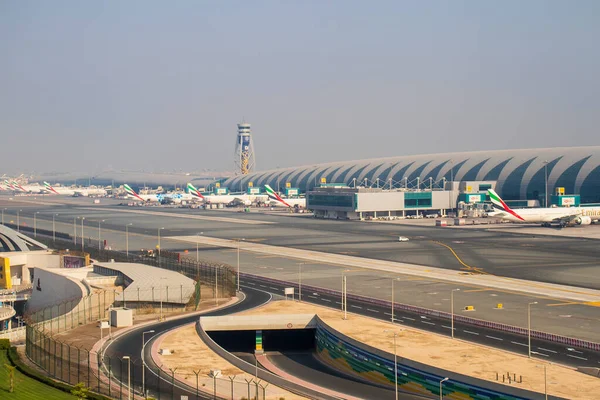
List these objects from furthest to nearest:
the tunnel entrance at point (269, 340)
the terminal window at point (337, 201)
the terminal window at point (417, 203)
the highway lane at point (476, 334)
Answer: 1. the terminal window at point (417, 203)
2. the terminal window at point (337, 201)
3. the tunnel entrance at point (269, 340)
4. the highway lane at point (476, 334)

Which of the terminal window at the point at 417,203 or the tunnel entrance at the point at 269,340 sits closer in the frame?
the tunnel entrance at the point at 269,340

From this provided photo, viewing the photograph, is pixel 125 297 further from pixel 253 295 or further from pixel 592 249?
pixel 592 249

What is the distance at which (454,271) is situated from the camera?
3659 inches

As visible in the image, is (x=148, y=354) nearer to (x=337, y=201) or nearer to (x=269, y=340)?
(x=269, y=340)

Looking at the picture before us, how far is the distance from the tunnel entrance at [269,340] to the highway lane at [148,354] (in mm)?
4472

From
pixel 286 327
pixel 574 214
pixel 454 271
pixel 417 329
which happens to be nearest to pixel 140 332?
pixel 286 327

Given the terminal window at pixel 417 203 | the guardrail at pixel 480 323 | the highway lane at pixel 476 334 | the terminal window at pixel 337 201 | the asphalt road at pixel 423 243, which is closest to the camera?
the highway lane at pixel 476 334

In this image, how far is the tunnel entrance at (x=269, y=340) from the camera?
60000 mm

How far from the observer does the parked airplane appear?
15425cm

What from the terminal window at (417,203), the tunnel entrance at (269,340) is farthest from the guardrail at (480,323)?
the terminal window at (417,203)

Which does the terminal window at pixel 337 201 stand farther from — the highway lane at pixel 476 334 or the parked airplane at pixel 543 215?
the highway lane at pixel 476 334

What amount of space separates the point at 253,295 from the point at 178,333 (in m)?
20.4

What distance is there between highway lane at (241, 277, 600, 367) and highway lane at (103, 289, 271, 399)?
7.68 meters

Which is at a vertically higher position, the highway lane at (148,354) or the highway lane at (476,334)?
the highway lane at (476,334)
